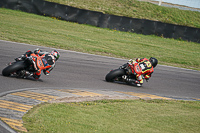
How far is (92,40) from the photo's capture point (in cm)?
1983

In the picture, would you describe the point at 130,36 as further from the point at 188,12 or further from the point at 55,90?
the point at 55,90

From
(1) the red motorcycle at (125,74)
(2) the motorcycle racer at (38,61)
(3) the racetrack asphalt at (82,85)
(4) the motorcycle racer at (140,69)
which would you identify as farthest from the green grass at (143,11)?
(2) the motorcycle racer at (38,61)

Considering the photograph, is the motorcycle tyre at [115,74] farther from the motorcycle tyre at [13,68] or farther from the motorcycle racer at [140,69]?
the motorcycle tyre at [13,68]

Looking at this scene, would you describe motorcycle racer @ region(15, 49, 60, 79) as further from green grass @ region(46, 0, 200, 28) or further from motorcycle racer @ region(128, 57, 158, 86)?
green grass @ region(46, 0, 200, 28)

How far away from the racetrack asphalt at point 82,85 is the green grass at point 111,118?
439 millimetres

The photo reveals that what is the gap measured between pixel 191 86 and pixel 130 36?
38.9 ft

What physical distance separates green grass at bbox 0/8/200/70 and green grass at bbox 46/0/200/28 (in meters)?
5.59

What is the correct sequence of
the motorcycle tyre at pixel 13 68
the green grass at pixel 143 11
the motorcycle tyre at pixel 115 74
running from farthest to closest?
the green grass at pixel 143 11 < the motorcycle tyre at pixel 115 74 < the motorcycle tyre at pixel 13 68

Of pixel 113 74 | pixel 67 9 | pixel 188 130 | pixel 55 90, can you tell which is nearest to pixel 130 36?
pixel 67 9

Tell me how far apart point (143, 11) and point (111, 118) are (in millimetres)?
25787

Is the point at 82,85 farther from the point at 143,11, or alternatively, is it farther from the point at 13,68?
the point at 143,11

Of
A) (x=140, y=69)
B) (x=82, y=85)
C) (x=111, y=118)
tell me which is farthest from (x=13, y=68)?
(x=140, y=69)

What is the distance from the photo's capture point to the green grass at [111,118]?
4.89 metres

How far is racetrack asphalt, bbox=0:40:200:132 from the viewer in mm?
6633
